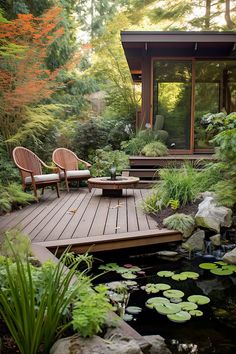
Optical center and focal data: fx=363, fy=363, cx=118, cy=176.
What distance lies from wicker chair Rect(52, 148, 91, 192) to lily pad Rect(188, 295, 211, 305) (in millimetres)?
4040

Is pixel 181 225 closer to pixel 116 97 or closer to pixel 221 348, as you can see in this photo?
pixel 221 348

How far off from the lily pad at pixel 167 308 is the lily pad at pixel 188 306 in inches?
1.6

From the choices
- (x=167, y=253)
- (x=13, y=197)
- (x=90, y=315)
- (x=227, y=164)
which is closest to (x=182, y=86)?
(x=227, y=164)

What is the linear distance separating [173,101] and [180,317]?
22.5 feet

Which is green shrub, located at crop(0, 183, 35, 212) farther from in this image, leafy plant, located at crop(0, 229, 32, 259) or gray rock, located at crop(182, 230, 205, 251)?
gray rock, located at crop(182, 230, 205, 251)

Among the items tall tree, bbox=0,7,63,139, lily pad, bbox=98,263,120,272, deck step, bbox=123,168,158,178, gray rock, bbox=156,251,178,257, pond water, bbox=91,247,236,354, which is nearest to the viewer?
pond water, bbox=91,247,236,354

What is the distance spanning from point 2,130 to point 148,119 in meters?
3.46

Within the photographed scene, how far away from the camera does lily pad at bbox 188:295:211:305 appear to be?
9.85 feet

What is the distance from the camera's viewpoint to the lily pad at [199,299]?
3003 mm

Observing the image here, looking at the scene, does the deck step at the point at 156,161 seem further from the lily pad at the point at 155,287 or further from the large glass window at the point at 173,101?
the lily pad at the point at 155,287

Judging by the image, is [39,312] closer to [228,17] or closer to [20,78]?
[20,78]

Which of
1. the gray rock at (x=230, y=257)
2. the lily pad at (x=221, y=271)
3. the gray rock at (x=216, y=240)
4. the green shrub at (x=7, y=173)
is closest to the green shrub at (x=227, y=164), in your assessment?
the gray rock at (x=216, y=240)

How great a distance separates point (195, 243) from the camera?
4285 mm

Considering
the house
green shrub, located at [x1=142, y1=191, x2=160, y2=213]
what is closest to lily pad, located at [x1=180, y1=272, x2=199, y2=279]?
green shrub, located at [x1=142, y1=191, x2=160, y2=213]
